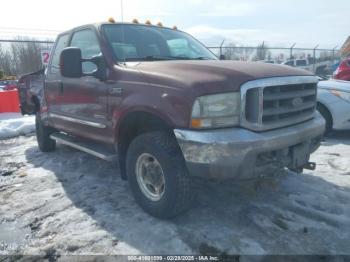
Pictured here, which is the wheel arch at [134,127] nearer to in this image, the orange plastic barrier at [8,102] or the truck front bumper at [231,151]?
the truck front bumper at [231,151]

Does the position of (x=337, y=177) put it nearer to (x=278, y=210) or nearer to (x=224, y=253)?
(x=278, y=210)

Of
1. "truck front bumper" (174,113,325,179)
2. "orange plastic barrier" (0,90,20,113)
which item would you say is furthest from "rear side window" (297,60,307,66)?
"truck front bumper" (174,113,325,179)

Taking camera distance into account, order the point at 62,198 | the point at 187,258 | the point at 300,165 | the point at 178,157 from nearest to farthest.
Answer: the point at 187,258 → the point at 178,157 → the point at 300,165 → the point at 62,198

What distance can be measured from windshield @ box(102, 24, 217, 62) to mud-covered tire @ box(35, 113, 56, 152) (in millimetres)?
2616

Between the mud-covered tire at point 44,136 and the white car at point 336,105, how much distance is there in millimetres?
4898

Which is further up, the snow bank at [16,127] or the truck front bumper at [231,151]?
the truck front bumper at [231,151]

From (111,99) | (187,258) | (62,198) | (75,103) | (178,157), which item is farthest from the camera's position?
(75,103)

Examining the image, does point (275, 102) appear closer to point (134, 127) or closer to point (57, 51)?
point (134, 127)

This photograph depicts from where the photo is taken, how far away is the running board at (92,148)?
159 inches

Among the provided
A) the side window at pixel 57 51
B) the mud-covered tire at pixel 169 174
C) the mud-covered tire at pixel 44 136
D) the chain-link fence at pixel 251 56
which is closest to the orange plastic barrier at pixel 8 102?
the mud-covered tire at pixel 44 136

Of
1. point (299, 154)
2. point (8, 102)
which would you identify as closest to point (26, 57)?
point (8, 102)

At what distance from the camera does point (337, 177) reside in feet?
15.0

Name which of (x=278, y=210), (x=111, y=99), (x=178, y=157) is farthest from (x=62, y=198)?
(x=278, y=210)

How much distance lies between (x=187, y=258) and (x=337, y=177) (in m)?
2.66
